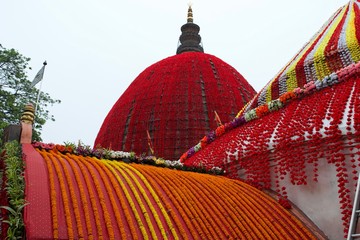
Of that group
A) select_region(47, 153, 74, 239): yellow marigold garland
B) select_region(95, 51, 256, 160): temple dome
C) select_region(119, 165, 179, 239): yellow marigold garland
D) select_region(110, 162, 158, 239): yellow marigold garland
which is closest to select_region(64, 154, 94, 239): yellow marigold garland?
select_region(47, 153, 74, 239): yellow marigold garland

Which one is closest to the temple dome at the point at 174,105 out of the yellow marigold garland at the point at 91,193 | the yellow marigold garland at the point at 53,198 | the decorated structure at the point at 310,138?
the decorated structure at the point at 310,138

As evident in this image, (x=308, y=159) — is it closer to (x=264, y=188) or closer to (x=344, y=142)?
(x=344, y=142)

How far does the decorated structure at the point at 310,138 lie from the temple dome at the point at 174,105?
7.93 metres

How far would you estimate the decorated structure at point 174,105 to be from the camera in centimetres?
1540

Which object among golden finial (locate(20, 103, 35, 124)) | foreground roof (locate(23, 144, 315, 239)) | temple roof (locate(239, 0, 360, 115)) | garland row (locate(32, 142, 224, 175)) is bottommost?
foreground roof (locate(23, 144, 315, 239))

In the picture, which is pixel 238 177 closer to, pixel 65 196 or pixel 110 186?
pixel 110 186

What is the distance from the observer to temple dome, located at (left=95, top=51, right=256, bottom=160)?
15.4 m

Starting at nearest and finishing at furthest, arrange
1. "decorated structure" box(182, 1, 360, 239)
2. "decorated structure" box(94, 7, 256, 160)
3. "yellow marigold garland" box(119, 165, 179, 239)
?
"yellow marigold garland" box(119, 165, 179, 239) → "decorated structure" box(182, 1, 360, 239) → "decorated structure" box(94, 7, 256, 160)

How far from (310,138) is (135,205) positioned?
2343 millimetres

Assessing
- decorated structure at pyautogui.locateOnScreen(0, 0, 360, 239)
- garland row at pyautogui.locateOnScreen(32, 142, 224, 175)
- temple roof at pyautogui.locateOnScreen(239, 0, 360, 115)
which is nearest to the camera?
decorated structure at pyautogui.locateOnScreen(0, 0, 360, 239)

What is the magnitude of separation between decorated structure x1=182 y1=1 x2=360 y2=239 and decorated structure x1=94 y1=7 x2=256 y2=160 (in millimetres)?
7947

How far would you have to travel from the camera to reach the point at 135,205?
3773 mm

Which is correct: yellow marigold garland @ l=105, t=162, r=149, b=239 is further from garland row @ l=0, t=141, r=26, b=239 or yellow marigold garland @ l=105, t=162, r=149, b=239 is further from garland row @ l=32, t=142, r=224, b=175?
garland row @ l=0, t=141, r=26, b=239

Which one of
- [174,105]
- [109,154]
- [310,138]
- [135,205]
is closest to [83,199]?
[135,205]
